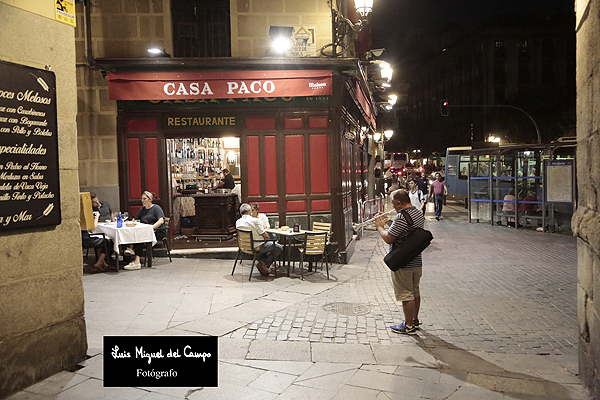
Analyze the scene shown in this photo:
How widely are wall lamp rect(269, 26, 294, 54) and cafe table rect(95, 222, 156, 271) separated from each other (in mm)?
4658

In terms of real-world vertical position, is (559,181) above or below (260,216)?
above

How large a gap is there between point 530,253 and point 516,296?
4.35 m

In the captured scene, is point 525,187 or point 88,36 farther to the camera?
point 525,187

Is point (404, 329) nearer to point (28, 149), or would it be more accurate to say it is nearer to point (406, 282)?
point (406, 282)

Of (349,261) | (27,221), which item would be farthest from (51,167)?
(349,261)

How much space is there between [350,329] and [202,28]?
26.4ft

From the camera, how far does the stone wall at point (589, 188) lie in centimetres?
366

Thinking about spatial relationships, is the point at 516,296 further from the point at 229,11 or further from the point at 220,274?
the point at 229,11

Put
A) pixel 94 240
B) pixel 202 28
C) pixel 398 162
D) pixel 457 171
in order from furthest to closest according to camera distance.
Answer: pixel 398 162
pixel 457 171
pixel 202 28
pixel 94 240

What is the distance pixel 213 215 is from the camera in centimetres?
1215

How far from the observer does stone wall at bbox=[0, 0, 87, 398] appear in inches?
162

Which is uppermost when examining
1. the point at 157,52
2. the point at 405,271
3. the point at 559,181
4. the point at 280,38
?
the point at 280,38

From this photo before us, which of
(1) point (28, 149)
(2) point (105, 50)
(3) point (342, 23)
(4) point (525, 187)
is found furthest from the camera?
(4) point (525, 187)

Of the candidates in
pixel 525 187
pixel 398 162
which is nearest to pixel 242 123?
pixel 525 187
